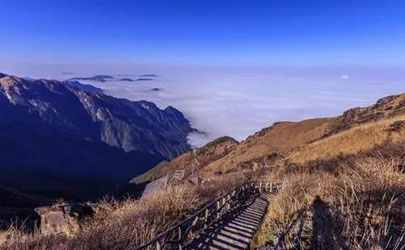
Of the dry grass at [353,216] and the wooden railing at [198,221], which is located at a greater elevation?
the dry grass at [353,216]

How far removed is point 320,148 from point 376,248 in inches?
2099

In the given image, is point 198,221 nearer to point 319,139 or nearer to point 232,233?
point 232,233

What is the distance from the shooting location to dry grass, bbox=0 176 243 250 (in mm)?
9383

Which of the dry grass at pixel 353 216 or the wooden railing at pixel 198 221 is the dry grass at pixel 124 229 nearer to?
the wooden railing at pixel 198 221

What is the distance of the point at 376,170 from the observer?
9516 millimetres

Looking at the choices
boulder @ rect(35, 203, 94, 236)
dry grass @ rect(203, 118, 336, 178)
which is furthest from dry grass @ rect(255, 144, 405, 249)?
dry grass @ rect(203, 118, 336, 178)

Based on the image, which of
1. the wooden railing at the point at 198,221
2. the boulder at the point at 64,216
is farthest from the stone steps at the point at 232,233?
the boulder at the point at 64,216

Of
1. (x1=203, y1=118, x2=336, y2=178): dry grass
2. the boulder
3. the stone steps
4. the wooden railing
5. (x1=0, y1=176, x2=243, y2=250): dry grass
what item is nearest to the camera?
the wooden railing

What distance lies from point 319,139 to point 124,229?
62.9m

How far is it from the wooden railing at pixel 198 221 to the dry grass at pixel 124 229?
1.81 feet

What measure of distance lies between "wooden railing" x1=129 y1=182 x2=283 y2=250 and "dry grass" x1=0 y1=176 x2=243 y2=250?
553 millimetres

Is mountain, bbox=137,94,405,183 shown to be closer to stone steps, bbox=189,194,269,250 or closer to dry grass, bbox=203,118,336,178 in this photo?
dry grass, bbox=203,118,336,178

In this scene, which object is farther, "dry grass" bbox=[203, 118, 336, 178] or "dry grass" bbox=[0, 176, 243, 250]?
"dry grass" bbox=[203, 118, 336, 178]

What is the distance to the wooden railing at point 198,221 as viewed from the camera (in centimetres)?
921
